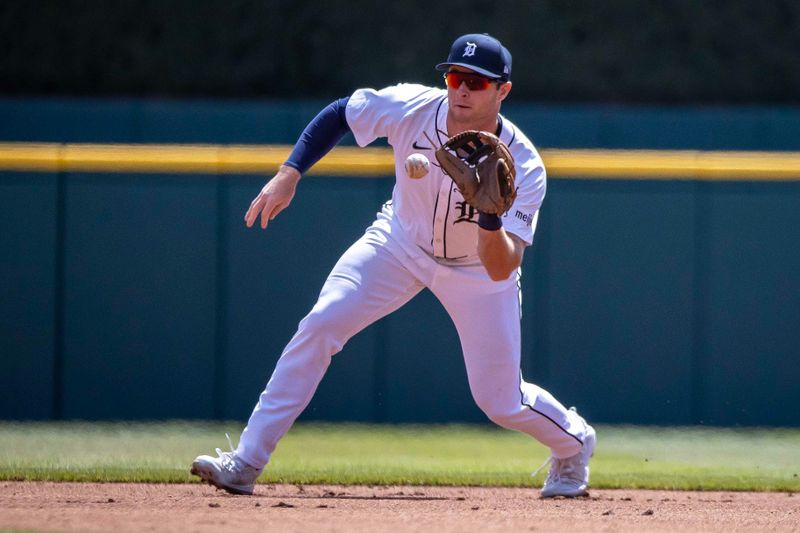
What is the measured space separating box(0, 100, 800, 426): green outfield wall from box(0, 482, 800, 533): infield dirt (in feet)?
6.83

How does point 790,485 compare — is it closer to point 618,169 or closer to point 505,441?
point 505,441

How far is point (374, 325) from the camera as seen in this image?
295 inches

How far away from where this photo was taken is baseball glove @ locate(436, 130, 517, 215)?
173 inches

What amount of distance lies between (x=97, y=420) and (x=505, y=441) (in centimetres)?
210

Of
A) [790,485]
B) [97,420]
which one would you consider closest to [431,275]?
[790,485]

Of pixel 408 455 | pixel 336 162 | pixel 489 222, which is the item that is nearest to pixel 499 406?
pixel 489 222

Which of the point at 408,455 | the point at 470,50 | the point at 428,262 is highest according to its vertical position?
the point at 470,50

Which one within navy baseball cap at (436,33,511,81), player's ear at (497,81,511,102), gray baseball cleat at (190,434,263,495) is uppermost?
navy baseball cap at (436,33,511,81)

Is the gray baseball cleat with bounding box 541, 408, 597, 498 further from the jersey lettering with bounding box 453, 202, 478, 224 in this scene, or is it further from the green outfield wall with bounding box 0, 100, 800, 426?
the green outfield wall with bounding box 0, 100, 800, 426

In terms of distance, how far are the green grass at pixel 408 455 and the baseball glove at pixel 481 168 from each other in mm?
1552

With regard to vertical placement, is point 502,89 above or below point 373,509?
above

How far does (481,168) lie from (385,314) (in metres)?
0.72

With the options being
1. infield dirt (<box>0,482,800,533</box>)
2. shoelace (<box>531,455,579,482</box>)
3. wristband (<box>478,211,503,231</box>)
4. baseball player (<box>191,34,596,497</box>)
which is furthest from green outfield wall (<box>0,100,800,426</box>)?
wristband (<box>478,211,503,231</box>)

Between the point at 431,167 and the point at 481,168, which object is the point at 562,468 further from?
the point at 481,168
